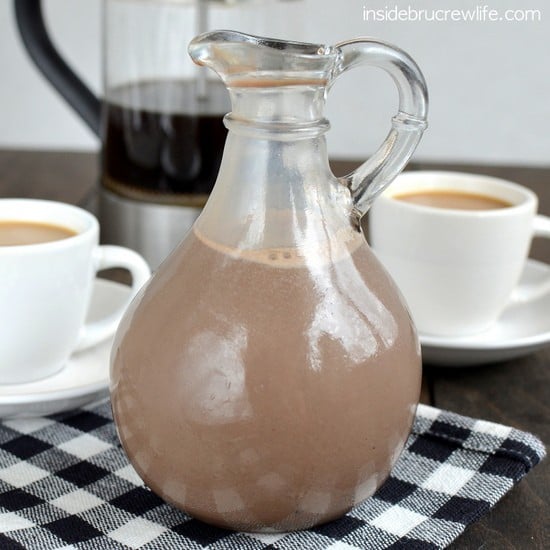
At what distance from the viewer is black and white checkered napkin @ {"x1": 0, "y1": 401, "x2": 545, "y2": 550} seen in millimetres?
443

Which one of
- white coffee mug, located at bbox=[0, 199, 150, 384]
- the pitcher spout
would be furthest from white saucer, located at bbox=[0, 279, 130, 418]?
the pitcher spout

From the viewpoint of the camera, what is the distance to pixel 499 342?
64 centimetres

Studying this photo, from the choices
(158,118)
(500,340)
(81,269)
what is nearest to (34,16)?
(158,118)

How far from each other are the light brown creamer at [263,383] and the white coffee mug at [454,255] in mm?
227

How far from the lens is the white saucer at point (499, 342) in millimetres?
639

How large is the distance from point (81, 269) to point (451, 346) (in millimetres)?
232

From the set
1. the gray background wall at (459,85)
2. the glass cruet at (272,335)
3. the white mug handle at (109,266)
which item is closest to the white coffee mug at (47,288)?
the white mug handle at (109,266)

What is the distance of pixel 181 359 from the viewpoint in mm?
412

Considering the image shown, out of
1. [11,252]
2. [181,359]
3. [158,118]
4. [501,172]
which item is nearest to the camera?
[181,359]

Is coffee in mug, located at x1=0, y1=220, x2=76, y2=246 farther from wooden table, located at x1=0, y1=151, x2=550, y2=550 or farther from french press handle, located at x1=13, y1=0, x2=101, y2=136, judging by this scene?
french press handle, located at x1=13, y1=0, x2=101, y2=136

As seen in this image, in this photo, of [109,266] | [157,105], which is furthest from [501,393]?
[157,105]

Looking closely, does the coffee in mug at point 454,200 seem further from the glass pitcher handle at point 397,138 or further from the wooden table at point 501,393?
the glass pitcher handle at point 397,138

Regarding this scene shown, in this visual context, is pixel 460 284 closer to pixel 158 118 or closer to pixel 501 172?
pixel 158 118

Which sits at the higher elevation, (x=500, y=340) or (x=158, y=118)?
(x=158, y=118)
